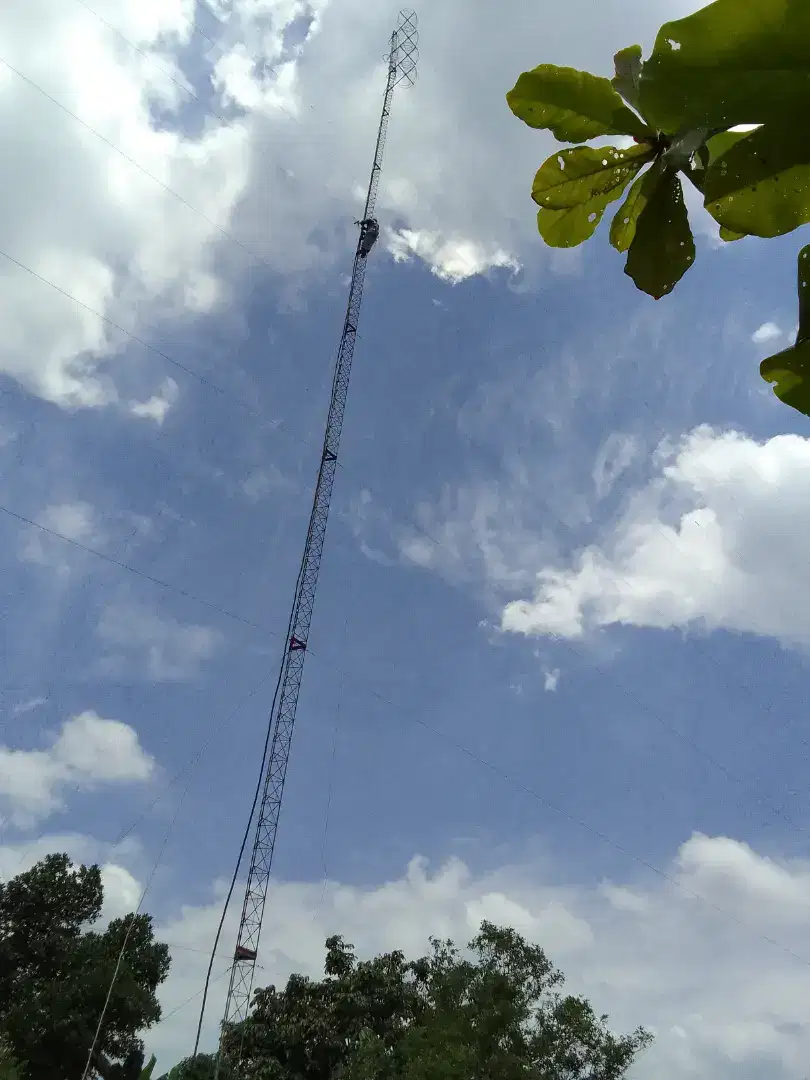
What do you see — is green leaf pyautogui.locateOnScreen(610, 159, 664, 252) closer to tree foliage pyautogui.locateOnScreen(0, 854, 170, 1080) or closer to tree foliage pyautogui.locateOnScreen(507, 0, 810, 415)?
tree foliage pyautogui.locateOnScreen(507, 0, 810, 415)

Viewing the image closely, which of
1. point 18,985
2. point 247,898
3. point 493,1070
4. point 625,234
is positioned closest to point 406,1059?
point 493,1070

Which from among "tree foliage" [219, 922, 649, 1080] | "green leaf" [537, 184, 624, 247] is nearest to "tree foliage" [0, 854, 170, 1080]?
"tree foliage" [219, 922, 649, 1080]

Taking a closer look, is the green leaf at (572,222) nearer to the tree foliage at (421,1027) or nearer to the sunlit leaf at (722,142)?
the sunlit leaf at (722,142)

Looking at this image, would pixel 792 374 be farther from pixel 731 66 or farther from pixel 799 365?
pixel 731 66

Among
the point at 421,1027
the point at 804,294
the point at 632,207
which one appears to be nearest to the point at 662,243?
the point at 632,207

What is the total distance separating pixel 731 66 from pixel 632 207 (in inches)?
15.3

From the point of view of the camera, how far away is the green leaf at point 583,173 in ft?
2.62

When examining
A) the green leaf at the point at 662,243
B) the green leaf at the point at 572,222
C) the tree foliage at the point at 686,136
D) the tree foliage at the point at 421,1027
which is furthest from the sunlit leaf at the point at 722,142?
the tree foliage at the point at 421,1027

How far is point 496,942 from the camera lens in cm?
2623

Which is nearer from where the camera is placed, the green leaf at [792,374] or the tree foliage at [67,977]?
the green leaf at [792,374]

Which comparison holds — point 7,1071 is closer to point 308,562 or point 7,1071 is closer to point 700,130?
point 308,562

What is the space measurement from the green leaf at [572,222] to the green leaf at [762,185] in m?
0.24

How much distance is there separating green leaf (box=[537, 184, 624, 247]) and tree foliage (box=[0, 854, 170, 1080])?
109 feet

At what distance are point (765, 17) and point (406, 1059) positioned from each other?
2895 centimetres
